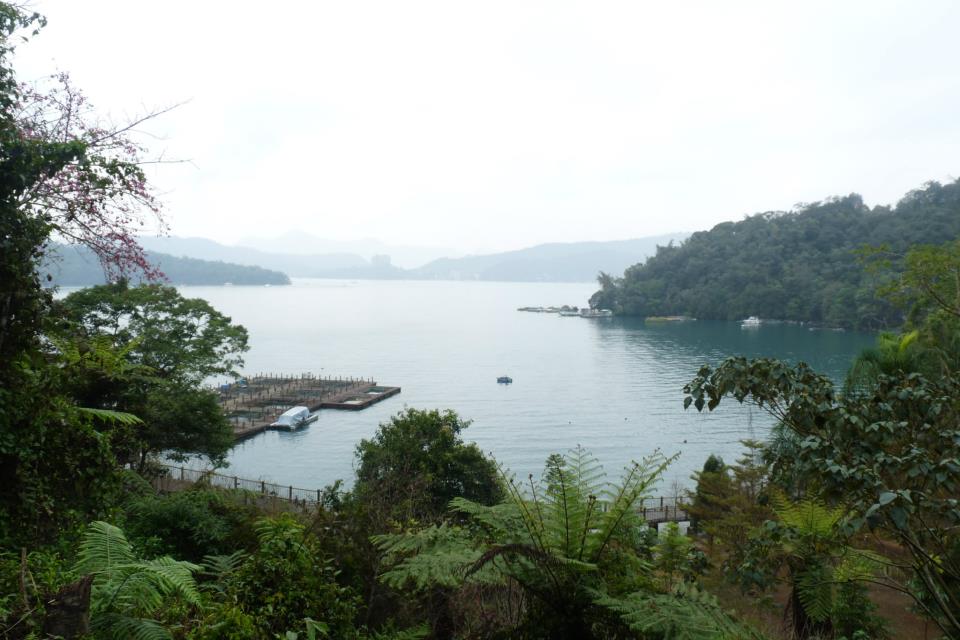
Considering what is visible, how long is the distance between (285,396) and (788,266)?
2680 inches

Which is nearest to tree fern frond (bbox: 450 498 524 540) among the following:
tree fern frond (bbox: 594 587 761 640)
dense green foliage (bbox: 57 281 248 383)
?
tree fern frond (bbox: 594 587 761 640)

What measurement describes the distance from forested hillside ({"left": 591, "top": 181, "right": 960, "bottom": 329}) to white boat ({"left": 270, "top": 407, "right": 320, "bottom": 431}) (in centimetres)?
5694

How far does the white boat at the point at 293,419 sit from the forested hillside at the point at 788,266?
56942 millimetres

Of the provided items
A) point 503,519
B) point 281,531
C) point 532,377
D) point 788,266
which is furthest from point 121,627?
point 788,266

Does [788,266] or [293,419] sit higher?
[788,266]

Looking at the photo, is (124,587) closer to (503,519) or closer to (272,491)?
(503,519)

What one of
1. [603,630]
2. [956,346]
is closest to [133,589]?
[603,630]

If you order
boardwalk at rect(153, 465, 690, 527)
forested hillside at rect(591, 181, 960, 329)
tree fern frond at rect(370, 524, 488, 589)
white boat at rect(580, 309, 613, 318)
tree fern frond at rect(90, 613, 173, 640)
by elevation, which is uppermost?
forested hillside at rect(591, 181, 960, 329)

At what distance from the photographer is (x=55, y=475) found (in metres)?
3.71

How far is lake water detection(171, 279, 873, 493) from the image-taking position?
2995cm

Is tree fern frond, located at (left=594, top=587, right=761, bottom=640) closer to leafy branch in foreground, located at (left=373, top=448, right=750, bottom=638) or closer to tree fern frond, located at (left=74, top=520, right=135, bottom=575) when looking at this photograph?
leafy branch in foreground, located at (left=373, top=448, right=750, bottom=638)

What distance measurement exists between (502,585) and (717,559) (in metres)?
10.9

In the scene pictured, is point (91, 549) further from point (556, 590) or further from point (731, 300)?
point (731, 300)

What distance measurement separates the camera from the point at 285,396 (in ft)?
137
